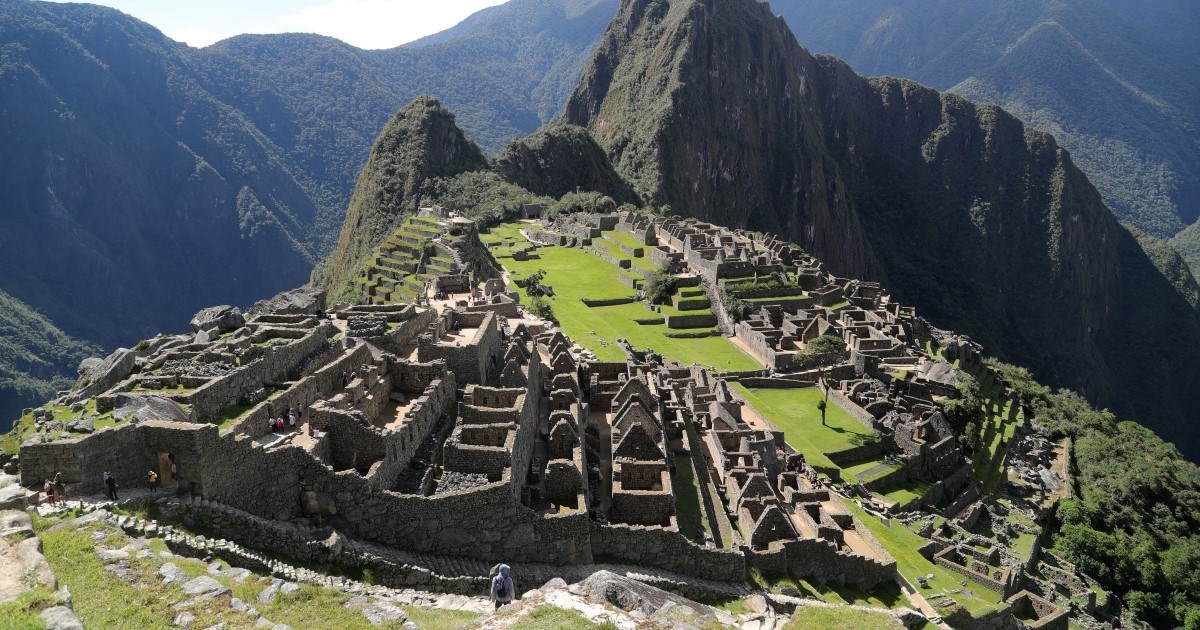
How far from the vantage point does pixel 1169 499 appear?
173 ft

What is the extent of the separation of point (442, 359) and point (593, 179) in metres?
140

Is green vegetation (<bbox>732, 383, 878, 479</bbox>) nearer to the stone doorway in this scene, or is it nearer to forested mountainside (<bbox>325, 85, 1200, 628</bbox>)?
forested mountainside (<bbox>325, 85, 1200, 628</bbox>)

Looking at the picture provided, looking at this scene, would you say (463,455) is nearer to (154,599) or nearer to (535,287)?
(154,599)

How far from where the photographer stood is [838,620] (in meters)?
17.0

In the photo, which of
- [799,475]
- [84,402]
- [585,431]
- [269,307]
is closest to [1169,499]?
[799,475]

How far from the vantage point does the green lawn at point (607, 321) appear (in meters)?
53.6

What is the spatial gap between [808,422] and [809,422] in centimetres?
5

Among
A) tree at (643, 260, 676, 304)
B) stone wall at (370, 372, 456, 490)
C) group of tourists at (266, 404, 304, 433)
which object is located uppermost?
group of tourists at (266, 404, 304, 433)

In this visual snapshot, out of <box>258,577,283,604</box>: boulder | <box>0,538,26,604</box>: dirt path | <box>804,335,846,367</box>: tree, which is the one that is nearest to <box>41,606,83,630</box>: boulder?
<box>0,538,26,604</box>: dirt path

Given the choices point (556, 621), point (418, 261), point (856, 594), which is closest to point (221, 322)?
point (556, 621)

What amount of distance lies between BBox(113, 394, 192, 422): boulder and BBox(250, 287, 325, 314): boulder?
11.8 metres

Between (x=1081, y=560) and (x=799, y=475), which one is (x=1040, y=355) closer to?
(x=1081, y=560)

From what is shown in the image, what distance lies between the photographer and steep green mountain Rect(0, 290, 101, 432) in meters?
60.1

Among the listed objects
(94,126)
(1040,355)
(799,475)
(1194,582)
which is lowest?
(1040,355)
